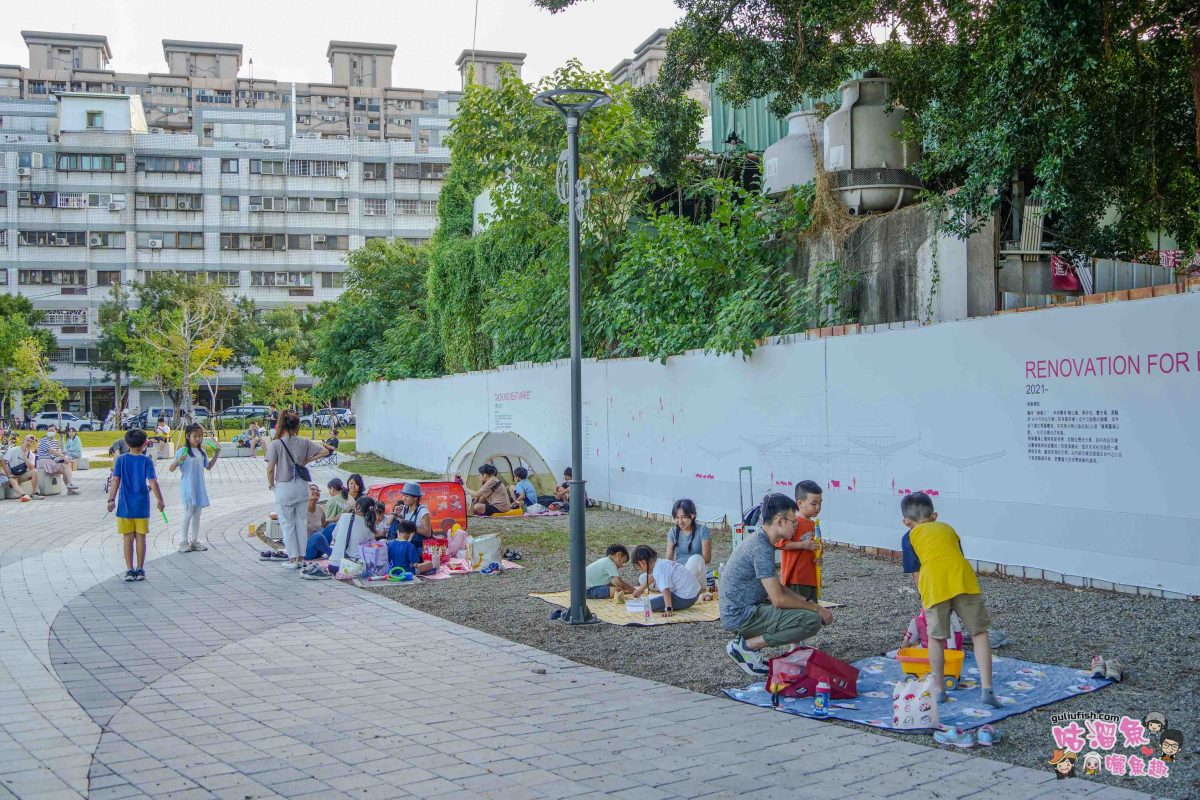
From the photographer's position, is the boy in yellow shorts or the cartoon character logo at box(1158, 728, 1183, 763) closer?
the cartoon character logo at box(1158, 728, 1183, 763)

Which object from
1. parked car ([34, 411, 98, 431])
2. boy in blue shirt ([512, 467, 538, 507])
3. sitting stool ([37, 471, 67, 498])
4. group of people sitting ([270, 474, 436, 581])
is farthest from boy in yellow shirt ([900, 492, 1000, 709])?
parked car ([34, 411, 98, 431])

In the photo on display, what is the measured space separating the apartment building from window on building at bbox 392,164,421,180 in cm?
7

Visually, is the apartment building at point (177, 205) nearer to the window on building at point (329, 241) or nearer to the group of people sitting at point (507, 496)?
the window on building at point (329, 241)

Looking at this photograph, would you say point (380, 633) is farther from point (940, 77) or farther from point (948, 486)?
point (940, 77)

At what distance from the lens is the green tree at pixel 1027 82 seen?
9.34 m

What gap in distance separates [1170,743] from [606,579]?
5983mm

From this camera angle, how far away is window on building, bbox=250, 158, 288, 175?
67562 millimetres

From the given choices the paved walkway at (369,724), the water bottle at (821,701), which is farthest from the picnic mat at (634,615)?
the water bottle at (821,701)

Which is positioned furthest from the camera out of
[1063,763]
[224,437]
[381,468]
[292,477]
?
[224,437]

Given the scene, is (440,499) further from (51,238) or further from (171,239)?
(51,238)

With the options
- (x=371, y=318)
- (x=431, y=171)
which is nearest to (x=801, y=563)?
(x=371, y=318)

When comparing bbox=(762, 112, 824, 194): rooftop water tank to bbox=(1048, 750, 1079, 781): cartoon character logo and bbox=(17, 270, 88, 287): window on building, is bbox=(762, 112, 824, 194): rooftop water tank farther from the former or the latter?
bbox=(17, 270, 88, 287): window on building

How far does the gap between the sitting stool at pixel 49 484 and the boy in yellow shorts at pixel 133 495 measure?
12424 millimetres

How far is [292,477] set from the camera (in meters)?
12.6
